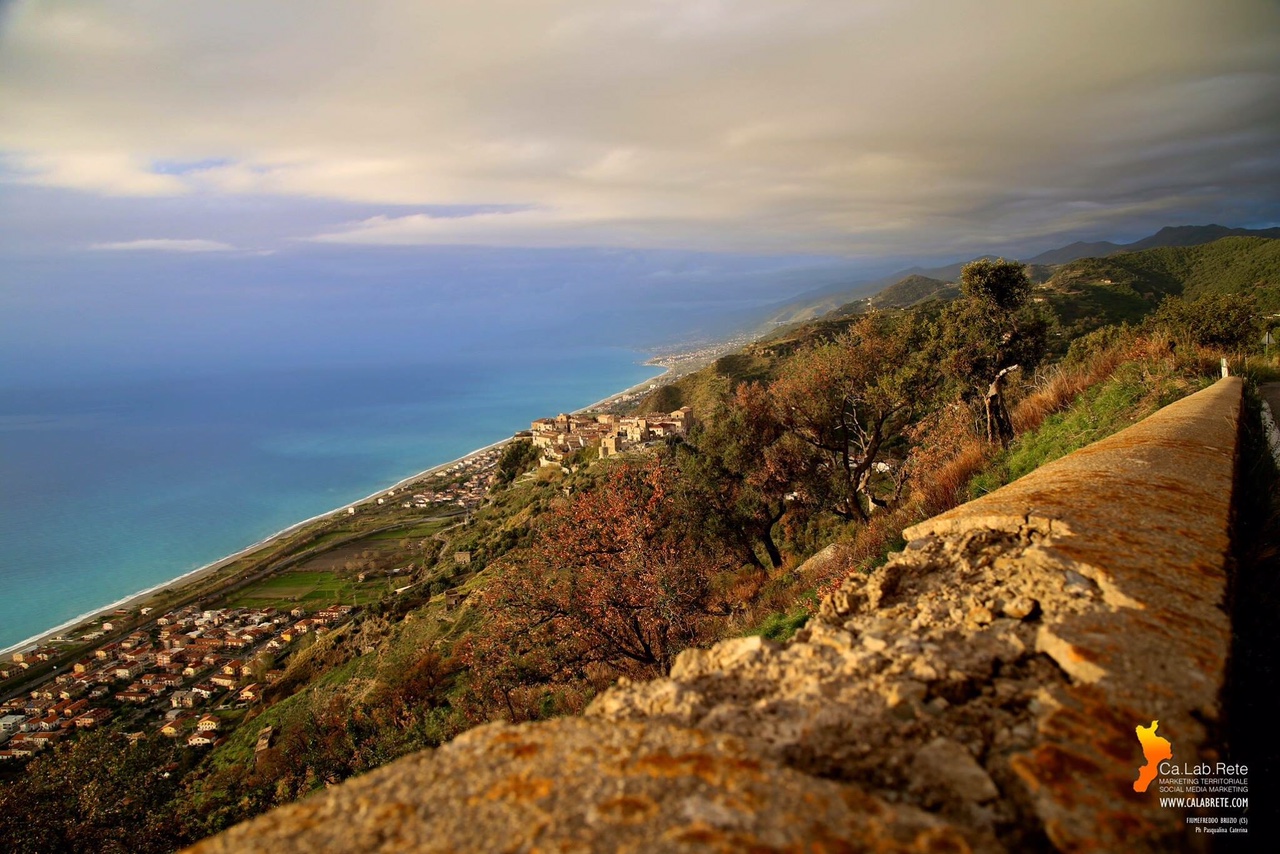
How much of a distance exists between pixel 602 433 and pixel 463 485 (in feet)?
72.7

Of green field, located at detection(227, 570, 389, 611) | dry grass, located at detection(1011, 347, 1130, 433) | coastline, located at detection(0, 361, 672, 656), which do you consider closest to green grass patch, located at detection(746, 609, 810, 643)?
dry grass, located at detection(1011, 347, 1130, 433)

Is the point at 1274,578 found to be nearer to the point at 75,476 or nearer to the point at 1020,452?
the point at 1020,452

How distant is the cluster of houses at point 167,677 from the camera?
24.8m

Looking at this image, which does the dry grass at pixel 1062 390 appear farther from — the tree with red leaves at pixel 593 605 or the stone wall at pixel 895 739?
the stone wall at pixel 895 739

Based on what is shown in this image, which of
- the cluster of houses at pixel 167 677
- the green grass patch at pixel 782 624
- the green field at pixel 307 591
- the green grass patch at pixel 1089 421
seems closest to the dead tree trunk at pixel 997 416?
the green grass patch at pixel 1089 421

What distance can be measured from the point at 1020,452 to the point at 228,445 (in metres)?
157

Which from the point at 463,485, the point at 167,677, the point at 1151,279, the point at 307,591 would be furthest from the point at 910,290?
the point at 167,677

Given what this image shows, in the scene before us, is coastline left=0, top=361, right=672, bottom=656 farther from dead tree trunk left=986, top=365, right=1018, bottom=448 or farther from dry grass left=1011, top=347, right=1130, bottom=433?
dry grass left=1011, top=347, right=1130, bottom=433

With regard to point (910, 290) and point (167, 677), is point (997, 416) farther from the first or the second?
point (910, 290)

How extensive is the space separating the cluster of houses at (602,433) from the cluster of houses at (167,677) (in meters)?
29.7

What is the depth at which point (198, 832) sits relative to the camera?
10227 mm

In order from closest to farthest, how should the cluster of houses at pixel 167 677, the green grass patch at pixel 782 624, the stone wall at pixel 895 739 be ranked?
the stone wall at pixel 895 739 < the green grass patch at pixel 782 624 < the cluster of houses at pixel 167 677

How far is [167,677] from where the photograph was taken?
1200 inches

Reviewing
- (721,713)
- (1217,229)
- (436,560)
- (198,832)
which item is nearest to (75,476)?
(436,560)
